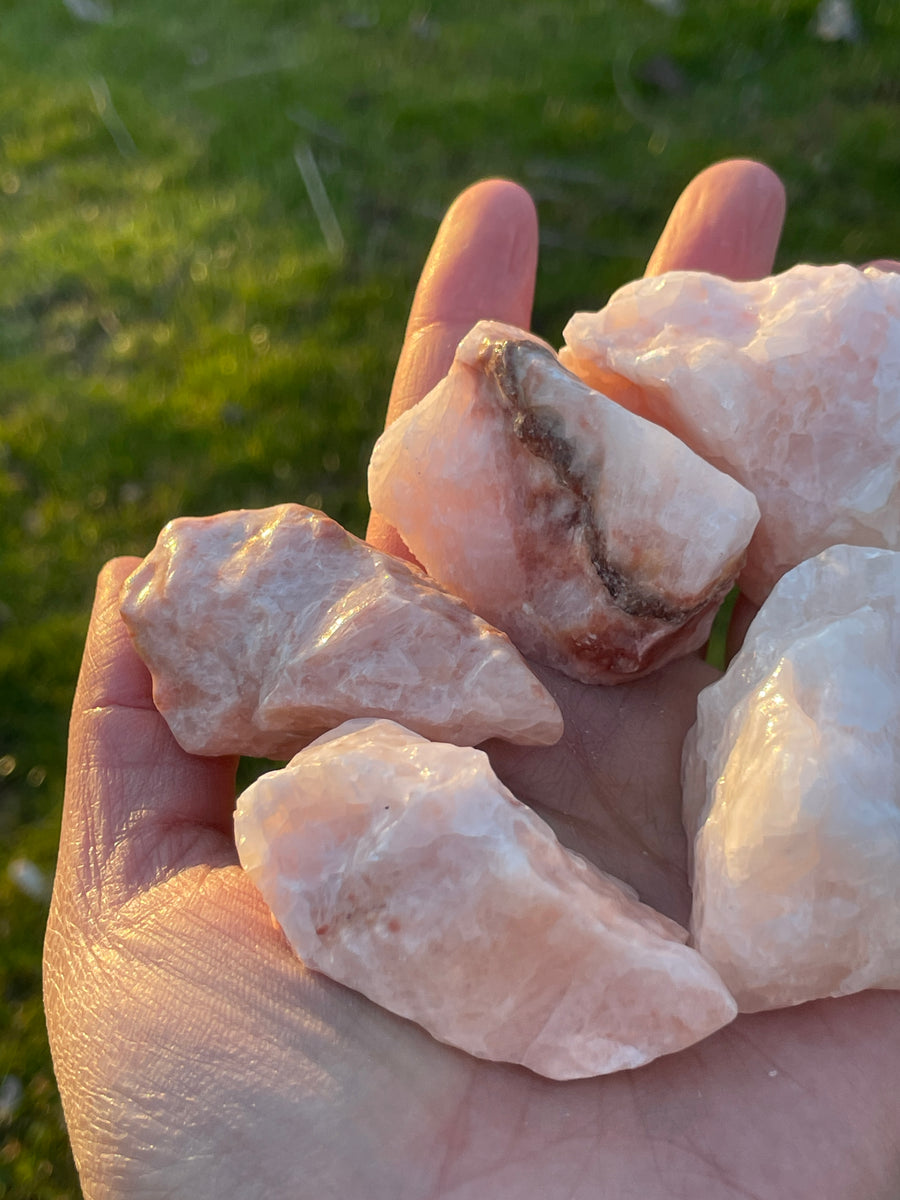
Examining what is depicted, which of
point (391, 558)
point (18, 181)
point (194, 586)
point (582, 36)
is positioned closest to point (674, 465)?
Answer: point (391, 558)

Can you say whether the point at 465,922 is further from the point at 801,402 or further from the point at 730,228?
the point at 730,228

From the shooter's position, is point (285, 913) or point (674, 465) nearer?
point (285, 913)

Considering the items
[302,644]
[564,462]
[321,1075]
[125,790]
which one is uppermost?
[564,462]

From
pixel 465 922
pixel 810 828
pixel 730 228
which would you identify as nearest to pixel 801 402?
pixel 810 828

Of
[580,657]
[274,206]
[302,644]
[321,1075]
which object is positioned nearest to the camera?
[321,1075]

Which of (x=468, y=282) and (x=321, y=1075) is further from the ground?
(x=468, y=282)

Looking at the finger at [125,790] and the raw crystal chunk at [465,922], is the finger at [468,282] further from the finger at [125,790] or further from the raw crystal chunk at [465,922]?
the raw crystal chunk at [465,922]

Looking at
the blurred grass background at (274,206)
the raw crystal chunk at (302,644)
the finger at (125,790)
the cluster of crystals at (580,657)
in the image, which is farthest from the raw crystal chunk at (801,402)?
the blurred grass background at (274,206)

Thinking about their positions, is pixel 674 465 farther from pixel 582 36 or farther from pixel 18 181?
pixel 18 181
